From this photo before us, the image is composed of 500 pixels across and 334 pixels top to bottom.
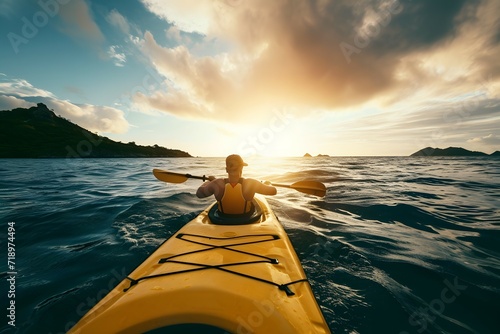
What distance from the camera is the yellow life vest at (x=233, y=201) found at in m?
4.90

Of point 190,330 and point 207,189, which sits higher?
point 207,189

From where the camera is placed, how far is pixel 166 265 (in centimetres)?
295

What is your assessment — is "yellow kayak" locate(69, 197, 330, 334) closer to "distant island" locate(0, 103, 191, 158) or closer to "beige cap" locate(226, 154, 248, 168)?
"beige cap" locate(226, 154, 248, 168)

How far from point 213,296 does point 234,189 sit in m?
2.90

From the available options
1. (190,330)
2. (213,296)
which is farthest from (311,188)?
(190,330)

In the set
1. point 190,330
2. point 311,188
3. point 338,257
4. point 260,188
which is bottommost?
point 338,257

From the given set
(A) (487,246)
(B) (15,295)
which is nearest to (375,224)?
(A) (487,246)

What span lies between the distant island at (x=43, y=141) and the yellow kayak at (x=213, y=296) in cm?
9809

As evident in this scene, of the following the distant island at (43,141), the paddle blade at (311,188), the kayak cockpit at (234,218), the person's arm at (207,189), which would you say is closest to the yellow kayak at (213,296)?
the kayak cockpit at (234,218)

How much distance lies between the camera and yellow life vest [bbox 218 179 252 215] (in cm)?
490

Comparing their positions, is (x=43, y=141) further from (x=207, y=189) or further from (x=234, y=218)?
(x=234, y=218)

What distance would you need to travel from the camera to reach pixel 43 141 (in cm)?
9862

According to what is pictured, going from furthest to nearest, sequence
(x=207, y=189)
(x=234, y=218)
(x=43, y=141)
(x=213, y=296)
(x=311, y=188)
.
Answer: (x=43, y=141) < (x=311, y=188) < (x=234, y=218) < (x=207, y=189) < (x=213, y=296)

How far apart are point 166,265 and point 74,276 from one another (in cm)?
273
